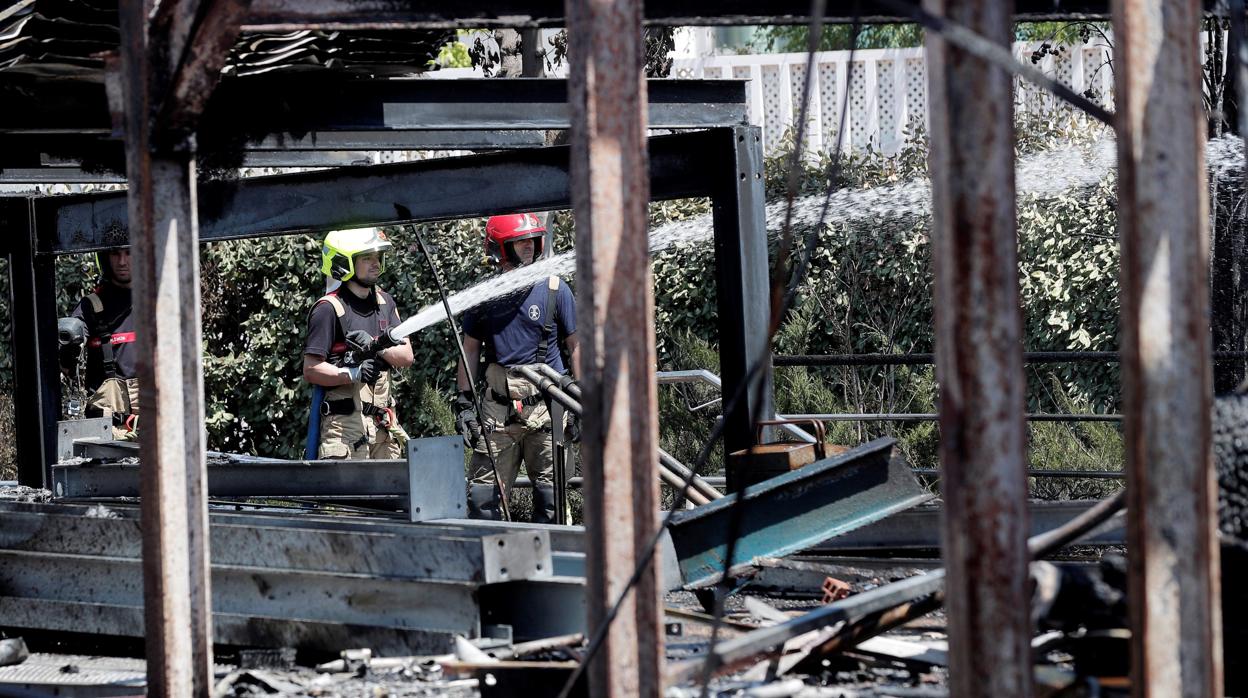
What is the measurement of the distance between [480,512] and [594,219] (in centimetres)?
473

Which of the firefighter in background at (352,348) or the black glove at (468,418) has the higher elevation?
the firefighter in background at (352,348)

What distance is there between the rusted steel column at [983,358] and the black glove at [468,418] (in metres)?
5.53

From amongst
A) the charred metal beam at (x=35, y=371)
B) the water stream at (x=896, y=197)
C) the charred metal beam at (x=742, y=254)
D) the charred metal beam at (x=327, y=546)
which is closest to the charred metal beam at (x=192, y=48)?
the charred metal beam at (x=327, y=546)

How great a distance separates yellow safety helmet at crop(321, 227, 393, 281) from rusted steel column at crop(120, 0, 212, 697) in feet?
12.7

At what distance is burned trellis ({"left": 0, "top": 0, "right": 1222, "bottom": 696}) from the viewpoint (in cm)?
272

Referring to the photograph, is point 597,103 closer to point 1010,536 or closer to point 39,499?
point 1010,536

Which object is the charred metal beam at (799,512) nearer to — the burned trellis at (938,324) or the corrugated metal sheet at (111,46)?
the burned trellis at (938,324)

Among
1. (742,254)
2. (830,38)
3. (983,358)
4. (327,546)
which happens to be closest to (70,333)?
(327,546)

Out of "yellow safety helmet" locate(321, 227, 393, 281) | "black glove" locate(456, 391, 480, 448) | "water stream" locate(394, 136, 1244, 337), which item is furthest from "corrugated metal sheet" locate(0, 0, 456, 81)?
"water stream" locate(394, 136, 1244, 337)

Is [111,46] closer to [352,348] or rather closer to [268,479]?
[268,479]

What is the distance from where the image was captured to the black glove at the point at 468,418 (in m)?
8.23

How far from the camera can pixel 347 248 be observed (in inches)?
334

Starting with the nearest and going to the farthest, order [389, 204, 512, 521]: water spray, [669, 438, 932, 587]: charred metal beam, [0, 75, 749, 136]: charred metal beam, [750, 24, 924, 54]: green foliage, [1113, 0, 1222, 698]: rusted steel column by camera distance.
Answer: [1113, 0, 1222, 698]: rusted steel column, [669, 438, 932, 587]: charred metal beam, [0, 75, 749, 136]: charred metal beam, [389, 204, 512, 521]: water spray, [750, 24, 924, 54]: green foliage

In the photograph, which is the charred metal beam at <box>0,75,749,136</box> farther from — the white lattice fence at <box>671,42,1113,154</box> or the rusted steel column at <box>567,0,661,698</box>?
the white lattice fence at <box>671,42,1113,154</box>
